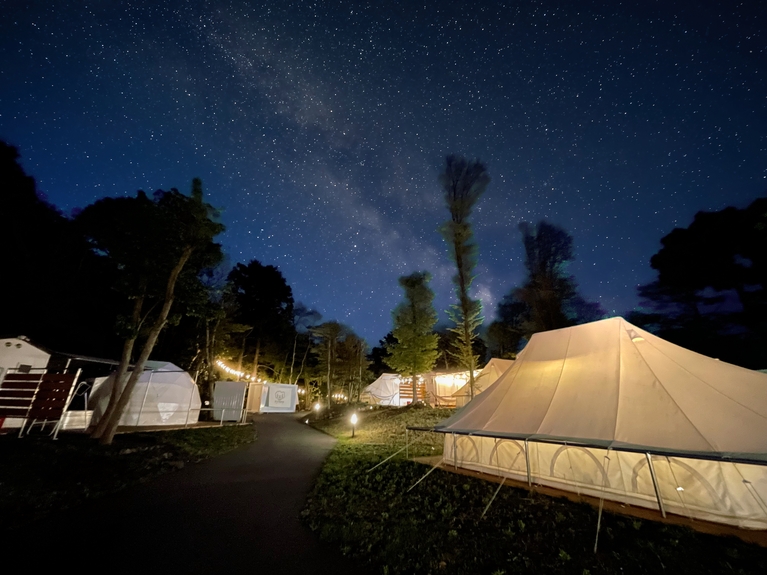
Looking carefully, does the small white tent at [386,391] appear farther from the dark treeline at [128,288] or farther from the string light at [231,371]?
the string light at [231,371]

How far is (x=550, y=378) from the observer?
6.68 m

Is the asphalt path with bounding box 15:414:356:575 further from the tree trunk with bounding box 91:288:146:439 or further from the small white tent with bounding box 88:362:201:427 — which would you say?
the small white tent with bounding box 88:362:201:427

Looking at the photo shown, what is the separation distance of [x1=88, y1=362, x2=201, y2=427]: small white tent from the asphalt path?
8.85 metres

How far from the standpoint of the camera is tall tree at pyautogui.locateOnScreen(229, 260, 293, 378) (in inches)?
1405

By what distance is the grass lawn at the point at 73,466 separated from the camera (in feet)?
16.9

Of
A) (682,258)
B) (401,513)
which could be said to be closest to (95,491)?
(401,513)

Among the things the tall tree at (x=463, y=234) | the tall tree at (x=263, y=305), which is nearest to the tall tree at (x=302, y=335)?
the tall tree at (x=263, y=305)

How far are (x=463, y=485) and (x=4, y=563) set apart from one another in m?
6.66

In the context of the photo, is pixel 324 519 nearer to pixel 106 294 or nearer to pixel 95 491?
pixel 95 491

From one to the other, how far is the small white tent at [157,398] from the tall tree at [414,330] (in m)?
13.1

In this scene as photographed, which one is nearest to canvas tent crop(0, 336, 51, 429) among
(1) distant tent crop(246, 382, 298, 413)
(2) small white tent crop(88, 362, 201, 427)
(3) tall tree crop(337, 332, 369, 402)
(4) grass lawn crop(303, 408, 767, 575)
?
(2) small white tent crop(88, 362, 201, 427)

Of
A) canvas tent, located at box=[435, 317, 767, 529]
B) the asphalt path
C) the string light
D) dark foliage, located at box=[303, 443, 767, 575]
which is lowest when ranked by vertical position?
the asphalt path

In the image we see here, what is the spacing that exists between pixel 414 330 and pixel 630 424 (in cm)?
1858

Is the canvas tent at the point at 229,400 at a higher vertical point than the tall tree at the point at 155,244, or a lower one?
lower
